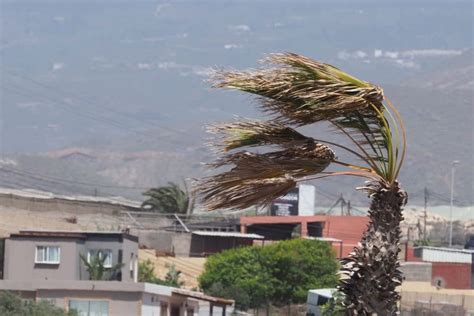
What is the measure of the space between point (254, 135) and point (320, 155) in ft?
1.62

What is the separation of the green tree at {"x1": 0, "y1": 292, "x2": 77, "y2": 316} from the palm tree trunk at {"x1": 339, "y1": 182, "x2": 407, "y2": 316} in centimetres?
2384

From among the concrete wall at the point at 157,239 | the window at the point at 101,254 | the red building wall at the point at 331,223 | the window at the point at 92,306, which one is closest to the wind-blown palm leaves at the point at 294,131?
the window at the point at 92,306

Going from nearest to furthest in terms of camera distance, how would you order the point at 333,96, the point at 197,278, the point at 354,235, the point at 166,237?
the point at 333,96 → the point at 197,278 → the point at 166,237 → the point at 354,235

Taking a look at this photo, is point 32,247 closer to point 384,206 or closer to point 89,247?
point 89,247

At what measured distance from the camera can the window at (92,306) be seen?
43.4 m

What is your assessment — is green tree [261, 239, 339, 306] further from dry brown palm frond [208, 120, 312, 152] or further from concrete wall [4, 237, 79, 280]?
dry brown palm frond [208, 120, 312, 152]

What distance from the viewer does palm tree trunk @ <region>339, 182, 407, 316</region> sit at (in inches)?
527

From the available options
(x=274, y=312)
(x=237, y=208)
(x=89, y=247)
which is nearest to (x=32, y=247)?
(x=89, y=247)

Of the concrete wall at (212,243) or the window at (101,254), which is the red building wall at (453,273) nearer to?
the window at (101,254)

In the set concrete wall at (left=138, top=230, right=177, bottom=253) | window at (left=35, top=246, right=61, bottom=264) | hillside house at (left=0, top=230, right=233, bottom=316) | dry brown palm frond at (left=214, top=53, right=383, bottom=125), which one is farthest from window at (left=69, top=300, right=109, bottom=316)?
concrete wall at (left=138, top=230, right=177, bottom=253)

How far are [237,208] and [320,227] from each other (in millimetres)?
87740

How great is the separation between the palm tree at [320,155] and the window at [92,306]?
30.1 m

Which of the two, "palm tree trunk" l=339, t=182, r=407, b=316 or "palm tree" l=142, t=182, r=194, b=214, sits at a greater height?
"palm tree" l=142, t=182, r=194, b=214

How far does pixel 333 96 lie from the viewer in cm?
1319
